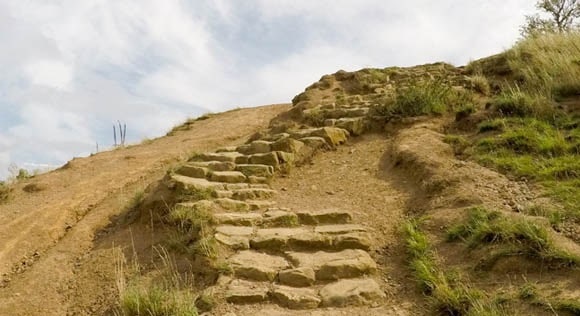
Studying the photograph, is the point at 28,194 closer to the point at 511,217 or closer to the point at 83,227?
Answer: the point at 83,227

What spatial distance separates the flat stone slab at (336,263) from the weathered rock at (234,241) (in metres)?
0.46

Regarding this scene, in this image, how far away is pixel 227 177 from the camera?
21.8 feet

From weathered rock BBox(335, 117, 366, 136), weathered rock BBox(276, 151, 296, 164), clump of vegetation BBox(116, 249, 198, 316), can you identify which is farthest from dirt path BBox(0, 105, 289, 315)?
weathered rock BBox(335, 117, 366, 136)

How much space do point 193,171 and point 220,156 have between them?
728 millimetres

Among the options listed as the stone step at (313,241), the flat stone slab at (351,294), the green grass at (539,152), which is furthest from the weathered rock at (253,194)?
the green grass at (539,152)

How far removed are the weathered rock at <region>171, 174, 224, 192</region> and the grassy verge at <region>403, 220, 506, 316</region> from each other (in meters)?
2.55

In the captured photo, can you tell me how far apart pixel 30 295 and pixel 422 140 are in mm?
5137

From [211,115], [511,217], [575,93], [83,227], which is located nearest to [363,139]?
[575,93]

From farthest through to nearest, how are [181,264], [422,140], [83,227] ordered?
1. [422,140]
2. [83,227]
3. [181,264]

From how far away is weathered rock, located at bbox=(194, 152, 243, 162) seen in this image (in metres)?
7.33

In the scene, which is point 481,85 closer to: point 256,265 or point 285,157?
point 285,157

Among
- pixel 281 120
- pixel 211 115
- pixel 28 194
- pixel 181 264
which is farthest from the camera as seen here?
pixel 211 115

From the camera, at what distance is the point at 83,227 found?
21.3ft

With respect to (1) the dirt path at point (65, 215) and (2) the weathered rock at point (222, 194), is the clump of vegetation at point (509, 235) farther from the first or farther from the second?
(1) the dirt path at point (65, 215)
